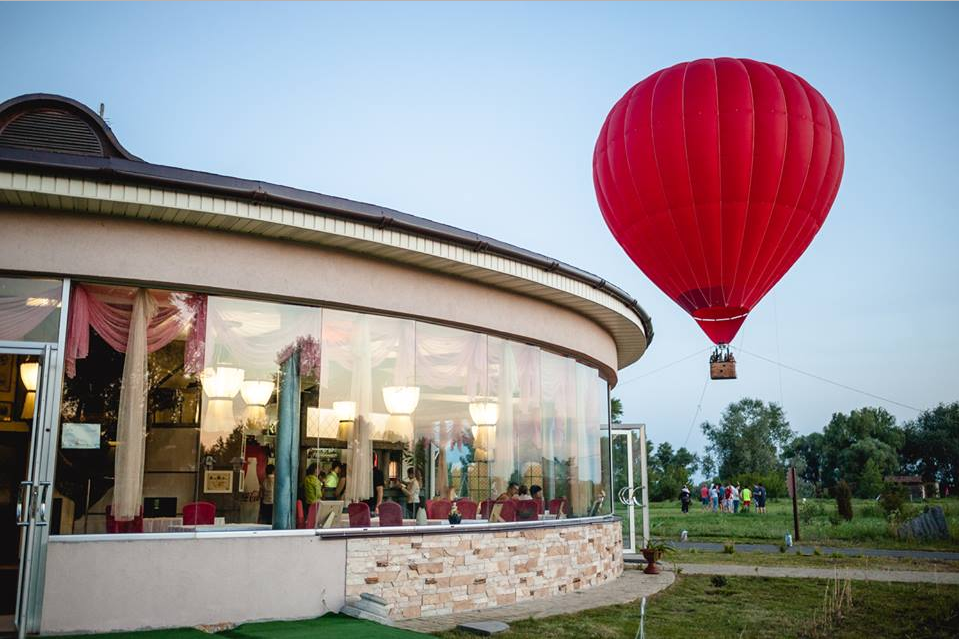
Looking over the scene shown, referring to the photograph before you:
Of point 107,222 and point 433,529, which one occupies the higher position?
point 107,222

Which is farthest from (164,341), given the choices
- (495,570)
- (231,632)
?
(495,570)

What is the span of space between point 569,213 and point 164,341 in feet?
159

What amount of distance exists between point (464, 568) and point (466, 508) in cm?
90

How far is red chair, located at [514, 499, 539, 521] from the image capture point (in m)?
10.7

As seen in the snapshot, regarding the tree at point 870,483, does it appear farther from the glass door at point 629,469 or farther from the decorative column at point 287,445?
the decorative column at point 287,445

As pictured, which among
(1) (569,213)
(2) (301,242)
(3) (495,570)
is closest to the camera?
(2) (301,242)

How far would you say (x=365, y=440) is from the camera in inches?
364

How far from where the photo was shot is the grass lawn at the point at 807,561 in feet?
49.3

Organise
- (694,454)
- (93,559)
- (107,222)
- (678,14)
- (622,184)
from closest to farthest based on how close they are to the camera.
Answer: (93,559)
(107,222)
(622,184)
(678,14)
(694,454)

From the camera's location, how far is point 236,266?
8.41 metres

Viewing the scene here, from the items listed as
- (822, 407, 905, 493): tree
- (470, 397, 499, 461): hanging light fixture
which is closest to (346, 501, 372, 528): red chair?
(470, 397, 499, 461): hanging light fixture

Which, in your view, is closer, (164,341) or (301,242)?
(164,341)

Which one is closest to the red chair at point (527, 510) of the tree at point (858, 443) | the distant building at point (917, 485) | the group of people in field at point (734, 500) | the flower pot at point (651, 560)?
the flower pot at point (651, 560)

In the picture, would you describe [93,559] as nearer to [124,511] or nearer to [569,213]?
[124,511]
